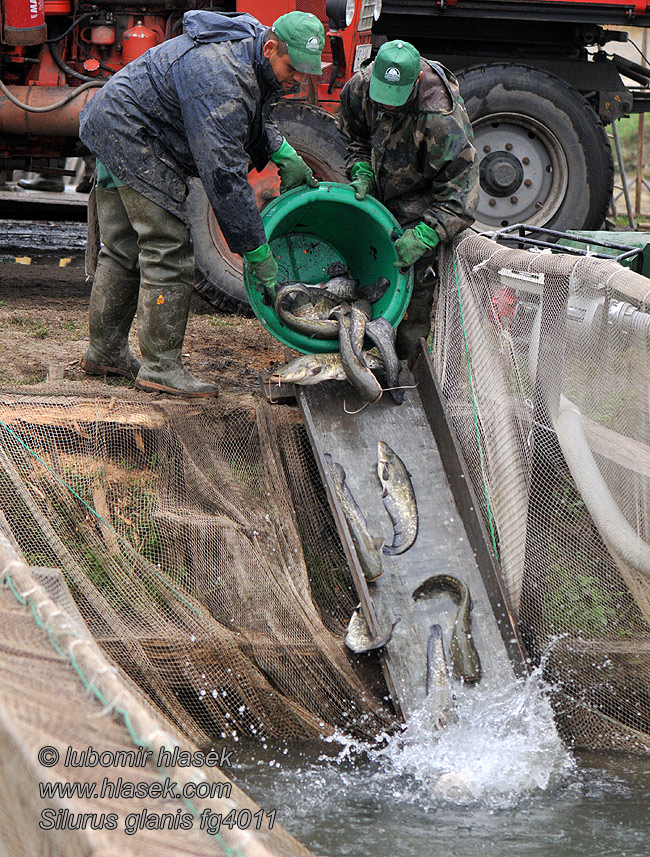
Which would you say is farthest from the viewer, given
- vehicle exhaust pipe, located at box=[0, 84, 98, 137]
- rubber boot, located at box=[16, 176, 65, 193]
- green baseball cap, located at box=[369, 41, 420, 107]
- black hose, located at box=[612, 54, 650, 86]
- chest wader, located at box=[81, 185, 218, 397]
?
rubber boot, located at box=[16, 176, 65, 193]

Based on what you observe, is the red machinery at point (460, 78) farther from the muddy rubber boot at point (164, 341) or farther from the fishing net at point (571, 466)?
the fishing net at point (571, 466)

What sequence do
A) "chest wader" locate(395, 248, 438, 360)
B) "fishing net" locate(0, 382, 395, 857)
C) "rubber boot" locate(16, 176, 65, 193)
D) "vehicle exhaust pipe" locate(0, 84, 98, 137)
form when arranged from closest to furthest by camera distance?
1. "fishing net" locate(0, 382, 395, 857)
2. "chest wader" locate(395, 248, 438, 360)
3. "vehicle exhaust pipe" locate(0, 84, 98, 137)
4. "rubber boot" locate(16, 176, 65, 193)

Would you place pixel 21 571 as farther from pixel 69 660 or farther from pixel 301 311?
pixel 301 311

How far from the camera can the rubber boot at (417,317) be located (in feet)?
16.5

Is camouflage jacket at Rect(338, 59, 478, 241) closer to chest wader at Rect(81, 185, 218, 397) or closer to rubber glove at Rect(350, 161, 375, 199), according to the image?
A: rubber glove at Rect(350, 161, 375, 199)

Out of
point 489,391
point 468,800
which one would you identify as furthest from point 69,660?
point 489,391

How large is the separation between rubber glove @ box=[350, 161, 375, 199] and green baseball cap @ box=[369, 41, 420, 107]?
42cm

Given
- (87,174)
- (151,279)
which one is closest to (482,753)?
(151,279)

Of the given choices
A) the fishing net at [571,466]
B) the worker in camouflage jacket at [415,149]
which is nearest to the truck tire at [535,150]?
the worker in camouflage jacket at [415,149]

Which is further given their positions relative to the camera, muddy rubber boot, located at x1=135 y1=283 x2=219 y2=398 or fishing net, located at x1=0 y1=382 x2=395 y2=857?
muddy rubber boot, located at x1=135 y1=283 x2=219 y2=398

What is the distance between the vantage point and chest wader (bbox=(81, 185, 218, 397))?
4.48 metres

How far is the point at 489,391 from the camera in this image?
13.8ft

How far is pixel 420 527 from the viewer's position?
4219 mm

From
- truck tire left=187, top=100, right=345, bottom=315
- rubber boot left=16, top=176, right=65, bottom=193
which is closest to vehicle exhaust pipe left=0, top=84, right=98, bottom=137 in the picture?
truck tire left=187, top=100, right=345, bottom=315
